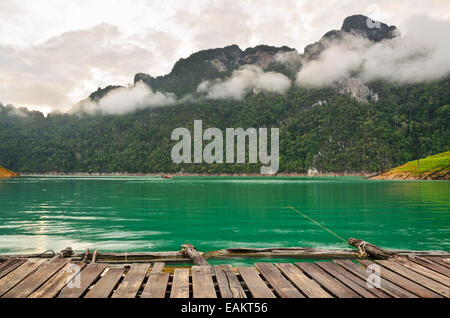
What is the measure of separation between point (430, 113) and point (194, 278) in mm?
185359

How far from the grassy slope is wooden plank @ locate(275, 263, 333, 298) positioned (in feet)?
330

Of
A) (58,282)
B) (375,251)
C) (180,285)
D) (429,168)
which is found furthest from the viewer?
(429,168)

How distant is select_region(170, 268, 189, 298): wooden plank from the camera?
4.79m

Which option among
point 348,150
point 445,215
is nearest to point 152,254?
point 445,215

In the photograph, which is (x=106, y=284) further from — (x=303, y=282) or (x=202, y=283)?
(x=303, y=282)

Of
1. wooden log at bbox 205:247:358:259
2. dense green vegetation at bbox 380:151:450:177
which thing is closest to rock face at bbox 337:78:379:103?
dense green vegetation at bbox 380:151:450:177

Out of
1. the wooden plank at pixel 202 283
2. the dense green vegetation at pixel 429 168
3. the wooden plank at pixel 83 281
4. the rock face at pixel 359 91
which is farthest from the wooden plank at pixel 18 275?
the rock face at pixel 359 91

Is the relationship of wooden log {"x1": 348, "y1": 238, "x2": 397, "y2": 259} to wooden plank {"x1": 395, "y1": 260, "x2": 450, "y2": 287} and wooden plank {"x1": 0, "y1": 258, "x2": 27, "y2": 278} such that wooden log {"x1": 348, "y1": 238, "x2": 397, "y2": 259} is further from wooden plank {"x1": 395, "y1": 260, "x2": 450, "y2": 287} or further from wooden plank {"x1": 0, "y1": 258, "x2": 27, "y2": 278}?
wooden plank {"x1": 0, "y1": 258, "x2": 27, "y2": 278}

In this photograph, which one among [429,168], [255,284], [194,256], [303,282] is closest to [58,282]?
[255,284]

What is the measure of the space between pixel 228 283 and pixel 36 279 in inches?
129

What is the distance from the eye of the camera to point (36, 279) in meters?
5.59

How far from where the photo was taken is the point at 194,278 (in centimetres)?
550
